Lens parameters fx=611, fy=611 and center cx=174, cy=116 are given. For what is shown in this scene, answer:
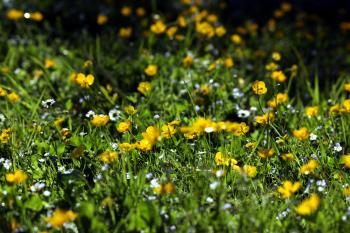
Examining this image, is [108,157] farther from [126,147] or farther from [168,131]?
[168,131]

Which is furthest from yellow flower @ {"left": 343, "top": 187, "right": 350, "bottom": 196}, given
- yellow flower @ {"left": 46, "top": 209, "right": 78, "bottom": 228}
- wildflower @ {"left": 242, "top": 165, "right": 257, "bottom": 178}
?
yellow flower @ {"left": 46, "top": 209, "right": 78, "bottom": 228}

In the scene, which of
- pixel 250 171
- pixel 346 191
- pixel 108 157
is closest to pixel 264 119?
pixel 250 171

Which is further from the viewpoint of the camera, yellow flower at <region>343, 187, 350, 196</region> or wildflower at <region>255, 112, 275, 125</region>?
wildflower at <region>255, 112, 275, 125</region>

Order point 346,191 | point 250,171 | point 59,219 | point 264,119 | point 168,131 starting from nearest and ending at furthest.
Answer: point 59,219, point 346,191, point 250,171, point 168,131, point 264,119

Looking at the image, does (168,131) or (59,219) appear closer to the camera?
(59,219)

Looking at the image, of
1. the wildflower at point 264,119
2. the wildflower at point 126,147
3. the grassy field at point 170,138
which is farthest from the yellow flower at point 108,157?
the wildflower at point 264,119

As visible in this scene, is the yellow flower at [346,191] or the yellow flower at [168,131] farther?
the yellow flower at [168,131]

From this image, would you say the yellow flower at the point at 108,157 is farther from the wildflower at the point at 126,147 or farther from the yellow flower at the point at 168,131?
the yellow flower at the point at 168,131

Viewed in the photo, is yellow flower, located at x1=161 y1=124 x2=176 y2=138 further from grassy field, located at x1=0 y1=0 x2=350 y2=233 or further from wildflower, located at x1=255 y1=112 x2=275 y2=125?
wildflower, located at x1=255 y1=112 x2=275 y2=125

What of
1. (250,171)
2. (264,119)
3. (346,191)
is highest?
(264,119)
